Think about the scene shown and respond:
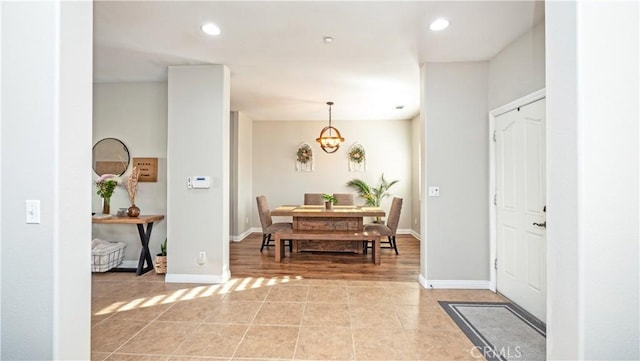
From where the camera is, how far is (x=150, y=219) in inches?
149

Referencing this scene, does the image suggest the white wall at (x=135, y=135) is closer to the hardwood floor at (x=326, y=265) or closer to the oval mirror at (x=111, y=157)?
the oval mirror at (x=111, y=157)

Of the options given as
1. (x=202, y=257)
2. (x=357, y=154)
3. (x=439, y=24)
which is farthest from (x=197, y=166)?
(x=357, y=154)

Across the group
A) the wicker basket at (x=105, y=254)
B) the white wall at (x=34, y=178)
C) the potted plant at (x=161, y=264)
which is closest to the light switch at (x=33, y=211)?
the white wall at (x=34, y=178)

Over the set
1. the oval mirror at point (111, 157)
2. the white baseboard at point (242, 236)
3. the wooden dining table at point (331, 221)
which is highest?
the oval mirror at point (111, 157)

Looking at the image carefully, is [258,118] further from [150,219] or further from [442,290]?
[442,290]

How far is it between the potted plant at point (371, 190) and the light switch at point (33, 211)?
18.9 feet

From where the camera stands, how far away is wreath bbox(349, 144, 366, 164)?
6.70 metres

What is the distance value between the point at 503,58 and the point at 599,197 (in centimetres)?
249

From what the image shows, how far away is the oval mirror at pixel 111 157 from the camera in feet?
13.5

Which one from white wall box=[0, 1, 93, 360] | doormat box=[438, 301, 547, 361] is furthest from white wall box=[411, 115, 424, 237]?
white wall box=[0, 1, 93, 360]

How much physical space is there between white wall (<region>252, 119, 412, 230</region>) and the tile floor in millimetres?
3336

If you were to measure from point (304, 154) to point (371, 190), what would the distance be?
5.64ft

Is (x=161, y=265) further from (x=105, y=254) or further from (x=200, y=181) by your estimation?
(x=200, y=181)

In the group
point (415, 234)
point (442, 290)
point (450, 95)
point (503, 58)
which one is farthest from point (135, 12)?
point (415, 234)
